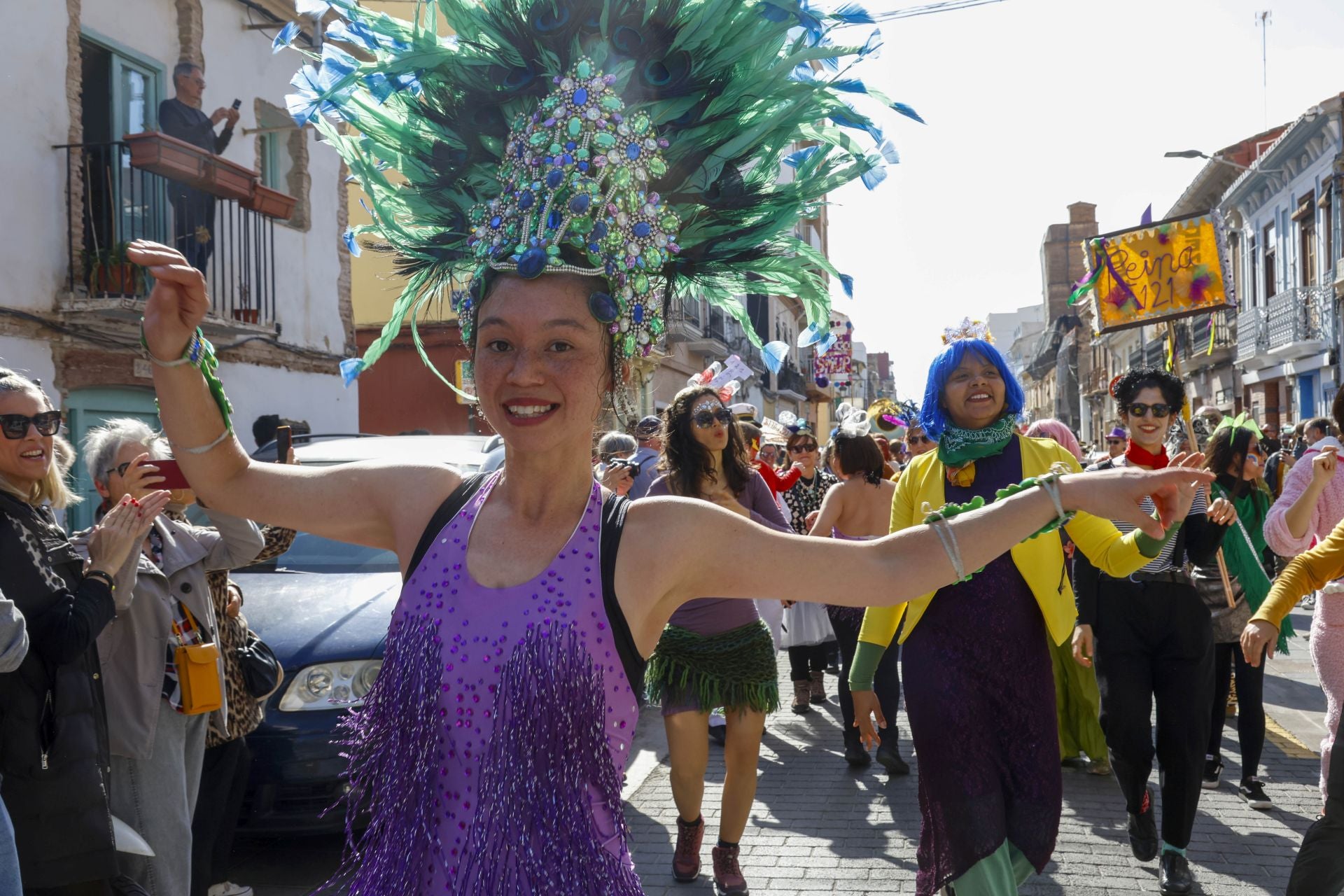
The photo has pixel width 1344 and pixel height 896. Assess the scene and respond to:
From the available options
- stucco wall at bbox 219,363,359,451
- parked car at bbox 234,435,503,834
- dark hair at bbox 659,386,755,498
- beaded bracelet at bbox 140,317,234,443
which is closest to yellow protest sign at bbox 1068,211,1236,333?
dark hair at bbox 659,386,755,498

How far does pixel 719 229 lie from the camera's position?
2.57 metres

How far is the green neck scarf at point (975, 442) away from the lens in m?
4.04

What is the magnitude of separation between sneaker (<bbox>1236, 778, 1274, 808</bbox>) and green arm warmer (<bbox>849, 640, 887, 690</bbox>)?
303cm

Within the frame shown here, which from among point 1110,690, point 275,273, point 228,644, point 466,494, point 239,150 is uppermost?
point 239,150

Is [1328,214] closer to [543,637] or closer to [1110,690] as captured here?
[1110,690]

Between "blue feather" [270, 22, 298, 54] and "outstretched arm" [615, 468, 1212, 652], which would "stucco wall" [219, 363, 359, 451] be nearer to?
"blue feather" [270, 22, 298, 54]

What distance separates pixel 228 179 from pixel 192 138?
51cm

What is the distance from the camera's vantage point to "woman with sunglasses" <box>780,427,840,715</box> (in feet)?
27.2

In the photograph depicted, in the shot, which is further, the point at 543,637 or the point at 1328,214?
the point at 1328,214

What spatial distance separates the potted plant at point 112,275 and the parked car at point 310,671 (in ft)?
19.9

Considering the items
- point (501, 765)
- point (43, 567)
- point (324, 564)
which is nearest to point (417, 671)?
point (501, 765)

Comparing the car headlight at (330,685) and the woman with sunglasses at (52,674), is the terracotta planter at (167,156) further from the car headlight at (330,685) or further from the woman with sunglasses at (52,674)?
the woman with sunglasses at (52,674)

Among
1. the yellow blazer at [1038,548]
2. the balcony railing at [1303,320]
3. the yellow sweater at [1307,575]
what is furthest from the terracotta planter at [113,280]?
the balcony railing at [1303,320]

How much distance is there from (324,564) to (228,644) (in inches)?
67.2
